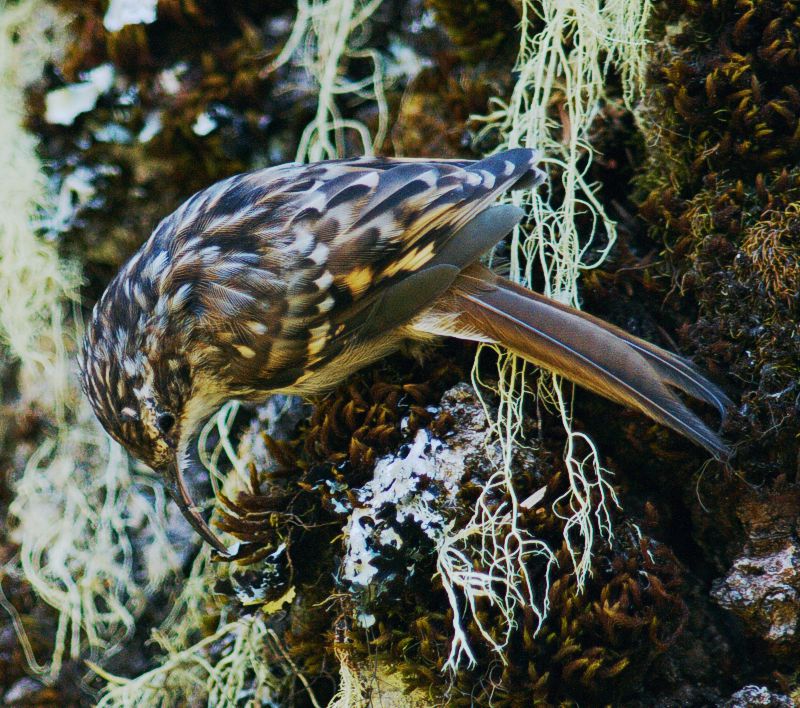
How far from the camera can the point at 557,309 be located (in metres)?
2.91

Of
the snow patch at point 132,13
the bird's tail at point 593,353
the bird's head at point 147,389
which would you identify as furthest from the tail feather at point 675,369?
the snow patch at point 132,13

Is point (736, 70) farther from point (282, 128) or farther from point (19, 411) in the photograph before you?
point (19, 411)

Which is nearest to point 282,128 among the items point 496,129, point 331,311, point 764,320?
point 496,129

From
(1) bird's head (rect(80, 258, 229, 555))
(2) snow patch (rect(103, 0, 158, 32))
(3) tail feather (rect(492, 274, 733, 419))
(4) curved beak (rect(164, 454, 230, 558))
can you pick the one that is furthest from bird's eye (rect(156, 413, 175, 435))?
(2) snow patch (rect(103, 0, 158, 32))

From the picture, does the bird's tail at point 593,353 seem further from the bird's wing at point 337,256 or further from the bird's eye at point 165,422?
the bird's eye at point 165,422

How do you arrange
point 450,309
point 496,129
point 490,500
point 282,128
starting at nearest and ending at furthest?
point 490,500
point 450,309
point 496,129
point 282,128

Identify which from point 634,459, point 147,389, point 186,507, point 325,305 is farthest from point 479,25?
point 186,507

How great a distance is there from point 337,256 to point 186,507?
43.7 inches

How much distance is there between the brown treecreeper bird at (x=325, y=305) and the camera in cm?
288

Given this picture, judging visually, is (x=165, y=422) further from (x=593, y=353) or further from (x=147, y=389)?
(x=593, y=353)

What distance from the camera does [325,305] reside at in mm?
3029

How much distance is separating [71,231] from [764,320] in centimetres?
312

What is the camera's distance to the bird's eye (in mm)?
3191

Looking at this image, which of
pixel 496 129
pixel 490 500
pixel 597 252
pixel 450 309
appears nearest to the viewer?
pixel 490 500
